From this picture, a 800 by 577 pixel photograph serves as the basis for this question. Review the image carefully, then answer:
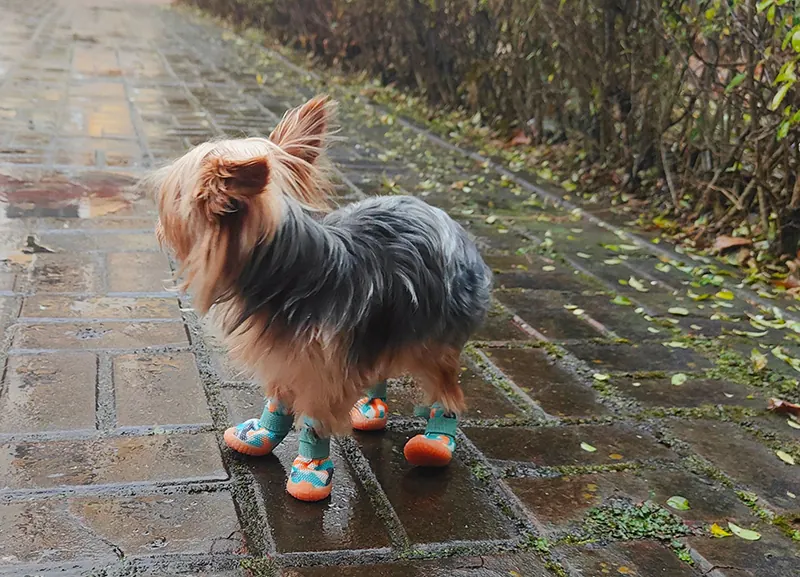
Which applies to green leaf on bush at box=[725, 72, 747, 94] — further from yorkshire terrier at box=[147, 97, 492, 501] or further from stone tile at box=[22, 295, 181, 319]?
stone tile at box=[22, 295, 181, 319]

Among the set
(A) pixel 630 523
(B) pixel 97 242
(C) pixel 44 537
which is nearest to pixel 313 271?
(C) pixel 44 537

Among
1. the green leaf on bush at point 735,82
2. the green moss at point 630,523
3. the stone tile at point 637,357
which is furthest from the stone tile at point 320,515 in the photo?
the green leaf on bush at point 735,82

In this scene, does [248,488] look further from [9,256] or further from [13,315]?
[9,256]

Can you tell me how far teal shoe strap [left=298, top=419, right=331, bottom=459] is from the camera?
2.69m

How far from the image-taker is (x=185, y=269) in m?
2.29

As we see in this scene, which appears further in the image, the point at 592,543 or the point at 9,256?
the point at 9,256

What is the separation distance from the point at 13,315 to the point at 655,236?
4175 millimetres

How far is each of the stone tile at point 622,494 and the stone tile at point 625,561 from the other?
0.48 ft

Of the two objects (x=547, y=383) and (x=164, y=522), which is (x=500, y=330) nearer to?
(x=547, y=383)

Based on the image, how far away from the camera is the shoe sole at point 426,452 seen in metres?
2.90

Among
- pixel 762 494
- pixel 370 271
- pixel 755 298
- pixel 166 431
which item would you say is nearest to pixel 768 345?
pixel 755 298

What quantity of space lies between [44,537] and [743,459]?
2441 mm

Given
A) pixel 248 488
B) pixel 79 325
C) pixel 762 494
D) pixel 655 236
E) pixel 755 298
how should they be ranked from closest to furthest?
pixel 248 488, pixel 762 494, pixel 79 325, pixel 755 298, pixel 655 236

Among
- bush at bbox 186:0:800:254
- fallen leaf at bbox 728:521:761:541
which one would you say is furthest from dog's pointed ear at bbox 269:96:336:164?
bush at bbox 186:0:800:254
